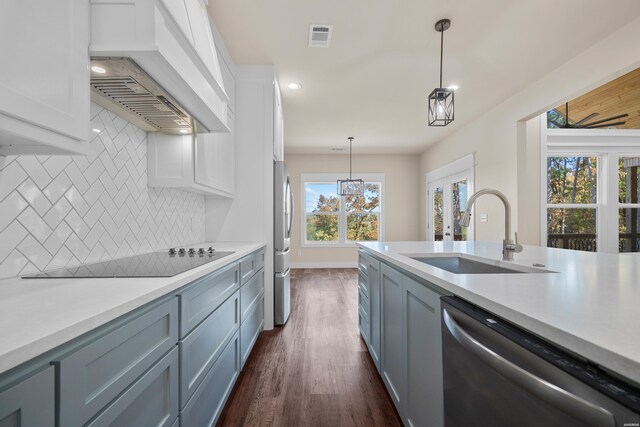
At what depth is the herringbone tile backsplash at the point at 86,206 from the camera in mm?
1097

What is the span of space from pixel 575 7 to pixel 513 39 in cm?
42

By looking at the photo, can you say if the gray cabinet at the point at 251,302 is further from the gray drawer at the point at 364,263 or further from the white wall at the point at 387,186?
the white wall at the point at 387,186

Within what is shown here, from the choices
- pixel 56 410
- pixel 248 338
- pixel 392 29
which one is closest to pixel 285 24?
pixel 392 29

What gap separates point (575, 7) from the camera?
7.13 ft

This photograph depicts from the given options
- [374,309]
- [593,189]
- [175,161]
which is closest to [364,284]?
[374,309]

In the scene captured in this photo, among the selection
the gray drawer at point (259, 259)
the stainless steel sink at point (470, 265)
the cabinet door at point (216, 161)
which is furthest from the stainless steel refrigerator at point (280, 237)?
the stainless steel sink at point (470, 265)

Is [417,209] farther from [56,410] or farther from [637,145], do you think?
[56,410]

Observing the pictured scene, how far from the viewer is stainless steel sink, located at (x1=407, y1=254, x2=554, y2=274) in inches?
53.1

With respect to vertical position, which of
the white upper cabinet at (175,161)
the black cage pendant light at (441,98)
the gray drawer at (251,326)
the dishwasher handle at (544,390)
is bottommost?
the gray drawer at (251,326)

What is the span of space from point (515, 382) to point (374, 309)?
59.7 inches

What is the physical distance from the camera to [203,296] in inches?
52.0

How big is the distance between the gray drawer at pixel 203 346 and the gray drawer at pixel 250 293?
209 mm

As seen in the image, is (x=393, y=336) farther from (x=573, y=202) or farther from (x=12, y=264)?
(x=573, y=202)

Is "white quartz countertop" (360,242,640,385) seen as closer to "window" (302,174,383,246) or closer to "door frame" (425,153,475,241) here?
"door frame" (425,153,475,241)
